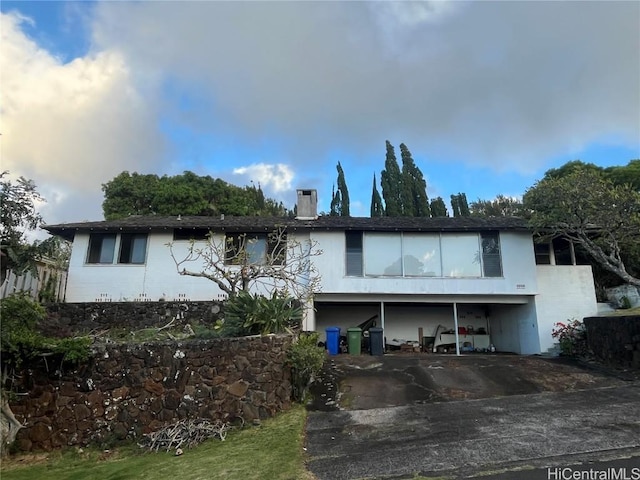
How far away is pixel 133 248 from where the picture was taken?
621 inches

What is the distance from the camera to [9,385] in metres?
6.91

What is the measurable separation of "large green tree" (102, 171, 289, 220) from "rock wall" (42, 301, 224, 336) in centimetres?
1434

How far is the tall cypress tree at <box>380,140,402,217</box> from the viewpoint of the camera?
2883cm

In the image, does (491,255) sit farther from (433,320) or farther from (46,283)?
(46,283)

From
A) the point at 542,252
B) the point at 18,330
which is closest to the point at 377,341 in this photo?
the point at 542,252

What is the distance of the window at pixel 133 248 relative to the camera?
15617 millimetres

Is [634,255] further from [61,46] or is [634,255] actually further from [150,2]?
[61,46]

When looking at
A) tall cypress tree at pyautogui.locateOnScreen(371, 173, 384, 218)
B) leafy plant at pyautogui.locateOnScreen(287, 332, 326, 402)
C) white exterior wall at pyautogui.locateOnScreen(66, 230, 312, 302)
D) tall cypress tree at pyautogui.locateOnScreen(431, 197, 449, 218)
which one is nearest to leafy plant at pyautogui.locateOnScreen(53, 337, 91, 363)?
leafy plant at pyautogui.locateOnScreen(287, 332, 326, 402)

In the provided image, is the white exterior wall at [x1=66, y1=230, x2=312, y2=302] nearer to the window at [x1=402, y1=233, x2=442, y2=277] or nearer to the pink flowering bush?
the window at [x1=402, y1=233, x2=442, y2=277]

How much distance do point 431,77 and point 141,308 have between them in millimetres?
13281

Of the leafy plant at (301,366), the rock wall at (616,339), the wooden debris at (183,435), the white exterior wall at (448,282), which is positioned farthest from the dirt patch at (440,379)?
the white exterior wall at (448,282)

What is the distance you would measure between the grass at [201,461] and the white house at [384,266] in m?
8.41

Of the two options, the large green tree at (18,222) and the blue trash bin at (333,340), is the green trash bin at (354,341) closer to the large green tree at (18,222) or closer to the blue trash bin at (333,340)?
the blue trash bin at (333,340)

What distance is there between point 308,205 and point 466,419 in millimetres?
11779
